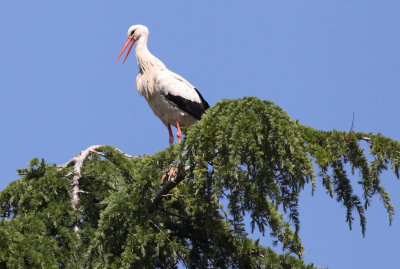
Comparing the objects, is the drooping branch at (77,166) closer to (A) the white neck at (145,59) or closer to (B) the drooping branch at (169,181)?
(B) the drooping branch at (169,181)

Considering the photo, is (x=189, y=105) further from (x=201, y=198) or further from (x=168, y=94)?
(x=201, y=198)

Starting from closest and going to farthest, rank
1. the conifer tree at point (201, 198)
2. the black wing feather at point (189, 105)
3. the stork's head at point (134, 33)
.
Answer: the conifer tree at point (201, 198)
the black wing feather at point (189, 105)
the stork's head at point (134, 33)

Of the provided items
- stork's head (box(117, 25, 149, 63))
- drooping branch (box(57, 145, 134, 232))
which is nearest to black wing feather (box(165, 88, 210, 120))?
stork's head (box(117, 25, 149, 63))

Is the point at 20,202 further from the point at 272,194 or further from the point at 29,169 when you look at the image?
the point at 272,194

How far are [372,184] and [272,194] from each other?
0.76 metres

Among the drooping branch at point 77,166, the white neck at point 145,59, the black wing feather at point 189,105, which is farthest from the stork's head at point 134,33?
the drooping branch at point 77,166

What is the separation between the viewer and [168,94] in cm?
912

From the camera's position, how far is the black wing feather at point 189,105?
9.12 meters

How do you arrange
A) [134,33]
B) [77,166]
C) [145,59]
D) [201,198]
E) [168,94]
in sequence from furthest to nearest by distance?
1. [134,33]
2. [145,59]
3. [168,94]
4. [77,166]
5. [201,198]

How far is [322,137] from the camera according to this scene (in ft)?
17.6

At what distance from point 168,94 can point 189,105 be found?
0.32 meters

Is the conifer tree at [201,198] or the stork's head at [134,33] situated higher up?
the stork's head at [134,33]

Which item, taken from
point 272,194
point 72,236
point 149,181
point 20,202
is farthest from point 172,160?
point 20,202

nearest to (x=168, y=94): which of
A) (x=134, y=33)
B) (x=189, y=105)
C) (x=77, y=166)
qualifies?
(x=189, y=105)
